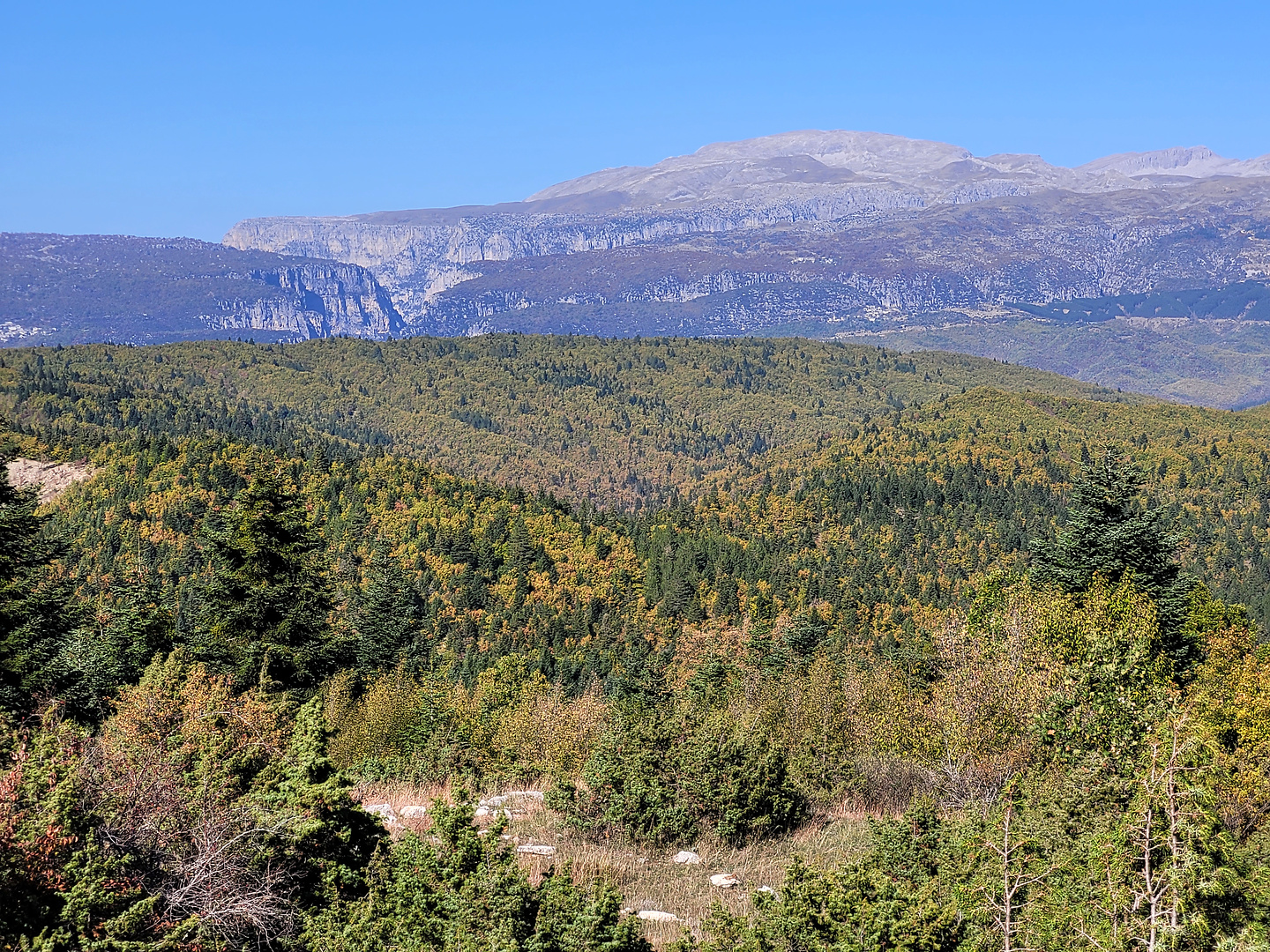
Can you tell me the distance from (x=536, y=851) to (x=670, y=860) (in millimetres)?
3884

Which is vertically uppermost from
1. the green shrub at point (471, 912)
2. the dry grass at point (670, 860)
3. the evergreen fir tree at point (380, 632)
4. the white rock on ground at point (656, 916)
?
the green shrub at point (471, 912)

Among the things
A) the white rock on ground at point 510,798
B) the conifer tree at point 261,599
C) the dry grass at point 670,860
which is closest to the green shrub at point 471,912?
the dry grass at point 670,860

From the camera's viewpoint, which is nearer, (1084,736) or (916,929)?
(916,929)

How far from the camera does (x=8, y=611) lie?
1763 inches

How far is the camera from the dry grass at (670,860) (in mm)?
23766

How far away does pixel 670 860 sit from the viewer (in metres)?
27.8

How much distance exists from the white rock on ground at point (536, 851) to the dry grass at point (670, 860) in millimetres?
146

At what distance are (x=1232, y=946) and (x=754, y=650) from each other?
2903 inches

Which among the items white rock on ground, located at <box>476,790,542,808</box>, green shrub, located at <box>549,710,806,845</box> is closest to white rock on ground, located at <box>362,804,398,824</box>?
white rock on ground, located at <box>476,790,542,808</box>

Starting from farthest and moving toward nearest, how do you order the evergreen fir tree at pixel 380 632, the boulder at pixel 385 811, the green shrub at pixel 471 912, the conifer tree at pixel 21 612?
the evergreen fir tree at pixel 380 632 → the conifer tree at pixel 21 612 → the boulder at pixel 385 811 → the green shrub at pixel 471 912

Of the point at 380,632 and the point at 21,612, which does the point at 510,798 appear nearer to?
the point at 21,612

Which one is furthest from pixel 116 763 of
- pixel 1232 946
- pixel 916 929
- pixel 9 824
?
pixel 1232 946

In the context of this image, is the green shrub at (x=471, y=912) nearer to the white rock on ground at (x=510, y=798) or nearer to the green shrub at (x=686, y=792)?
the green shrub at (x=686, y=792)

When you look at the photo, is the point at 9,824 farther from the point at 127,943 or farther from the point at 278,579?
the point at 278,579
